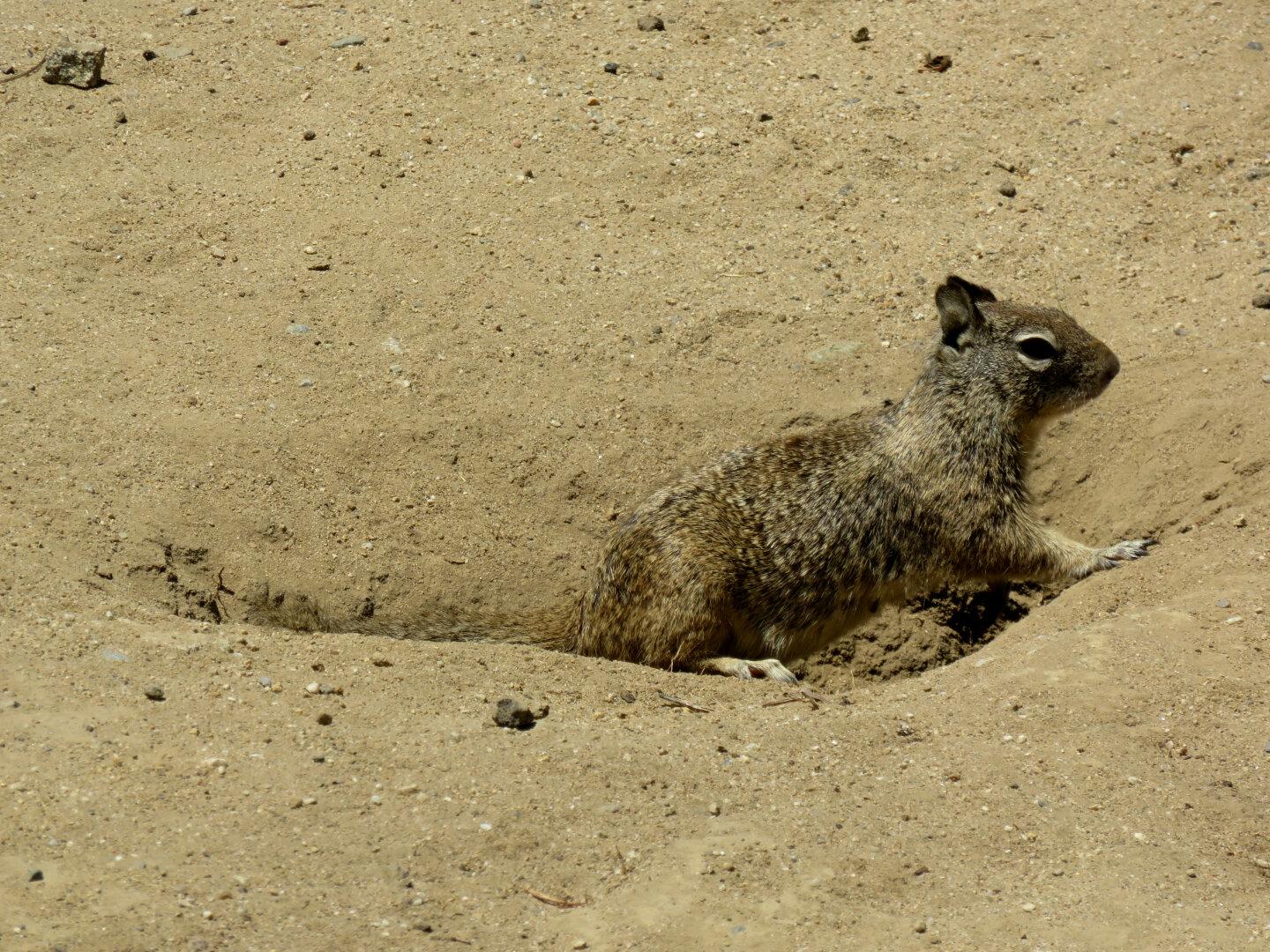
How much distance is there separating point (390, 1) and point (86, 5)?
2.09m

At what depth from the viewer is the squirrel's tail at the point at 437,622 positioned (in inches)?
240

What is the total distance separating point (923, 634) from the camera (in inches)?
296

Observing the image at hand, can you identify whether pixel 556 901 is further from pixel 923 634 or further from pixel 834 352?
pixel 834 352

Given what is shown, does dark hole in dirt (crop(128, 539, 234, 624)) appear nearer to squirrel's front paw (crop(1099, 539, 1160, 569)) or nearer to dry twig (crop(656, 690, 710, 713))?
dry twig (crop(656, 690, 710, 713))

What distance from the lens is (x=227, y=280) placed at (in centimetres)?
760

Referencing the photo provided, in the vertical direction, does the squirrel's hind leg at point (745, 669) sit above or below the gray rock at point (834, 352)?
below

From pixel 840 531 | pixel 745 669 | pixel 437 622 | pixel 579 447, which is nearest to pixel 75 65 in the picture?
pixel 579 447

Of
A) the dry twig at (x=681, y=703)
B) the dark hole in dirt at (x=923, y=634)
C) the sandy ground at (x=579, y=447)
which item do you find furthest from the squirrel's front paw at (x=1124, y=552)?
the dry twig at (x=681, y=703)

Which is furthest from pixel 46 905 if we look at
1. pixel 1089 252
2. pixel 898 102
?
pixel 898 102

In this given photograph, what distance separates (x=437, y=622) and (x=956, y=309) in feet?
9.60

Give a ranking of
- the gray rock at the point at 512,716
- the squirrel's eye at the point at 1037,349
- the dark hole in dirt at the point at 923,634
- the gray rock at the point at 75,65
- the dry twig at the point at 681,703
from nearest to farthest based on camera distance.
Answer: the gray rock at the point at 512,716 < the dry twig at the point at 681,703 < the squirrel's eye at the point at 1037,349 < the dark hole in dirt at the point at 923,634 < the gray rock at the point at 75,65

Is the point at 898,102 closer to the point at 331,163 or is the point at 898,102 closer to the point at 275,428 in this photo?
the point at 331,163

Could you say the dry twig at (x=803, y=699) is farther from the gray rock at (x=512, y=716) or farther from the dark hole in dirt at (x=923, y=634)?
the dark hole in dirt at (x=923, y=634)

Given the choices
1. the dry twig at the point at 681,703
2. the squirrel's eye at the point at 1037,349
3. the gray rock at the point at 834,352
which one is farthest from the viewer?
the gray rock at the point at 834,352
